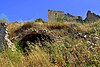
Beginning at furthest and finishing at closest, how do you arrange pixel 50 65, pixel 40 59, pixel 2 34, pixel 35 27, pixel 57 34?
pixel 35 27, pixel 57 34, pixel 2 34, pixel 40 59, pixel 50 65

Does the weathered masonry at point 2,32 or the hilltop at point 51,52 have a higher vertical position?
the weathered masonry at point 2,32

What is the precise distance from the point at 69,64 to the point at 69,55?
0.43 meters

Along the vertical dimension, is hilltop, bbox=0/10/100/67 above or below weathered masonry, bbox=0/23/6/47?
below

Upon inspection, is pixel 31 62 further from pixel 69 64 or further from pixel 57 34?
pixel 57 34

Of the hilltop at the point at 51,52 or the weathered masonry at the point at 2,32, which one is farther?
the weathered masonry at the point at 2,32

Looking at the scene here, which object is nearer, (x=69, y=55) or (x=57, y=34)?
(x=69, y=55)

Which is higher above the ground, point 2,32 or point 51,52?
point 2,32

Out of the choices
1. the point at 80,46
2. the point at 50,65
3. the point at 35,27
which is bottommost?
the point at 50,65

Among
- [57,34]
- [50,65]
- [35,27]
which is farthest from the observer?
[35,27]

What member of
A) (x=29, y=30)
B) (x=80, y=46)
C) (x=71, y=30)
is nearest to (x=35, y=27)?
(x=29, y=30)

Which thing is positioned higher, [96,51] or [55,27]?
[55,27]

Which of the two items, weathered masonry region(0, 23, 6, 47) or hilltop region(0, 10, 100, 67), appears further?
weathered masonry region(0, 23, 6, 47)

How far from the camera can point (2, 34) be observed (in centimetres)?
1339

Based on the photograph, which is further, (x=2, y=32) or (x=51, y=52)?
(x=2, y=32)
